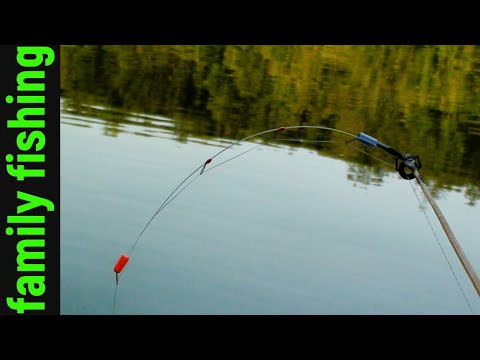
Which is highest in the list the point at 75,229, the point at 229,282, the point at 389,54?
the point at 389,54

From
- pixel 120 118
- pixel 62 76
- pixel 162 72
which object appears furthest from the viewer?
pixel 162 72

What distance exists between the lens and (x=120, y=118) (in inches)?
548

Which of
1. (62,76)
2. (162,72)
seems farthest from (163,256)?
(162,72)

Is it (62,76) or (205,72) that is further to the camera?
(205,72)

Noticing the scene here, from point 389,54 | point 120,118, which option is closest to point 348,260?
point 120,118

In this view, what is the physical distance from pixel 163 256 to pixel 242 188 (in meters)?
2.94

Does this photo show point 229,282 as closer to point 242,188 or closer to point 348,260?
point 348,260

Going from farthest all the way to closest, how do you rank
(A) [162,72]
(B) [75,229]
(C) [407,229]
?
1. (A) [162,72]
2. (C) [407,229]
3. (B) [75,229]
